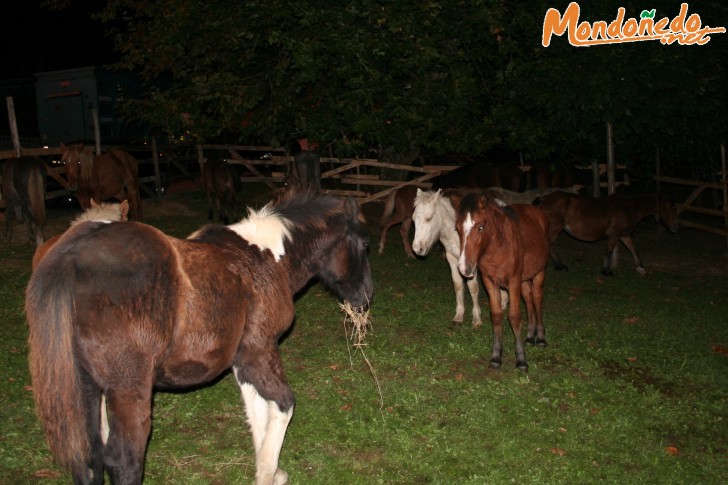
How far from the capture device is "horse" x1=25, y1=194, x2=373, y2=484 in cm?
320

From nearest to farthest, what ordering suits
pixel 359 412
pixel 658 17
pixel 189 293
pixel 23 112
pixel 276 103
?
1. pixel 189 293
2. pixel 359 412
3. pixel 658 17
4. pixel 276 103
5. pixel 23 112

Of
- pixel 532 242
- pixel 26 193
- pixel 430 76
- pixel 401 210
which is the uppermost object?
pixel 430 76

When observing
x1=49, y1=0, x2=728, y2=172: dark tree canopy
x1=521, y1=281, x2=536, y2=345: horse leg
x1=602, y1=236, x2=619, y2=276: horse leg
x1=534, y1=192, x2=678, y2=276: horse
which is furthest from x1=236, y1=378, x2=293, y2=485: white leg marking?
x1=602, y1=236, x2=619, y2=276: horse leg

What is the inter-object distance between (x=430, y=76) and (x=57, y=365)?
1116 centimetres

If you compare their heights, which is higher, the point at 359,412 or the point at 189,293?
the point at 189,293

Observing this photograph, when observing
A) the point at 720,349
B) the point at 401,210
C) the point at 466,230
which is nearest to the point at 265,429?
the point at 466,230

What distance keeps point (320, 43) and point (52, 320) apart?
9.42 meters

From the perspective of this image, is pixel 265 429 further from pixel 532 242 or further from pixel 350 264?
pixel 532 242

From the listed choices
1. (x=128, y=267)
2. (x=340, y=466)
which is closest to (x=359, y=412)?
(x=340, y=466)

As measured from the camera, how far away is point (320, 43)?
11.4 metres

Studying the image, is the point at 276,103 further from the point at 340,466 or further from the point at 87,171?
the point at 340,466

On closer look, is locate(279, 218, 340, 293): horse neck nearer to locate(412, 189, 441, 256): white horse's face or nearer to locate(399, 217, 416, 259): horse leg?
locate(412, 189, 441, 256): white horse's face

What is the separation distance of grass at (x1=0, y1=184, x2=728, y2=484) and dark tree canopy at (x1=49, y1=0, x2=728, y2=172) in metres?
4.47

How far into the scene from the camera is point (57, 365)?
3.17 m
